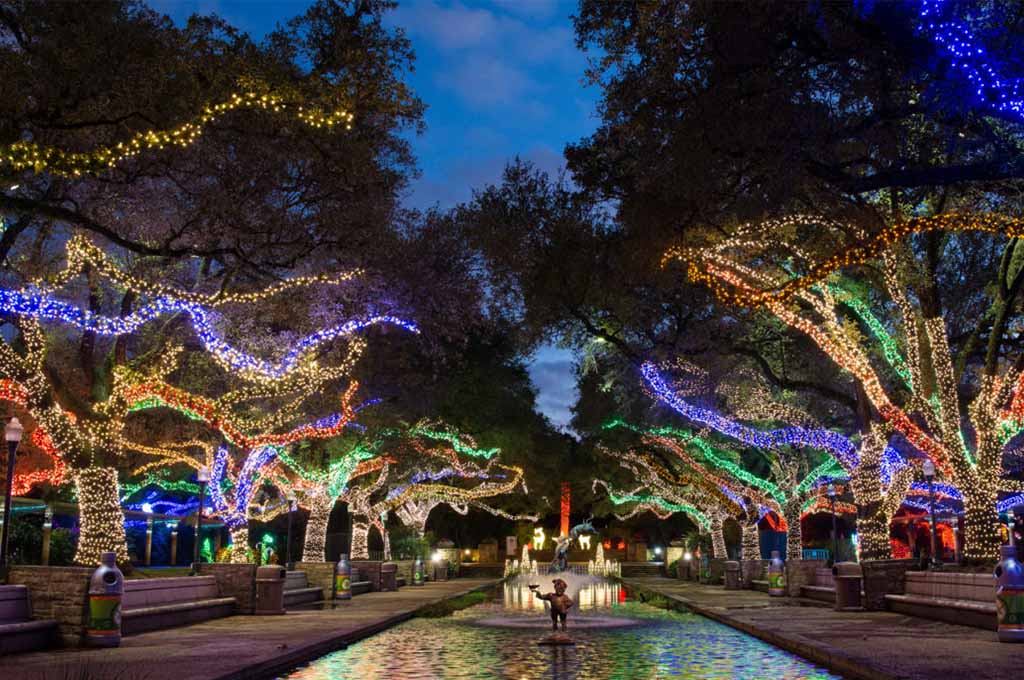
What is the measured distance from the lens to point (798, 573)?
96.0 feet

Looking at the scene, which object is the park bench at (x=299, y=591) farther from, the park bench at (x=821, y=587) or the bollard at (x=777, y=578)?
the park bench at (x=821, y=587)

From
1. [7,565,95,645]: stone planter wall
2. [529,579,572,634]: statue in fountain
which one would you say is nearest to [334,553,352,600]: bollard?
[529,579,572,634]: statue in fountain

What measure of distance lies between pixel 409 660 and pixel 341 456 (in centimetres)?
1977

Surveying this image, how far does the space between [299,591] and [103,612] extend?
1234 cm

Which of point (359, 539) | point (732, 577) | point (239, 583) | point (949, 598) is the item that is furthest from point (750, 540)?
point (239, 583)

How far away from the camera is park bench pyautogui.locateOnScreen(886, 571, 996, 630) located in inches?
649

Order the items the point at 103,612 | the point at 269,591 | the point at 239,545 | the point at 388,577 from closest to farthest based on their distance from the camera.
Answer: the point at 103,612, the point at 269,591, the point at 239,545, the point at 388,577

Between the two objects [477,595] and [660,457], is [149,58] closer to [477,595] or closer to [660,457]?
[477,595]

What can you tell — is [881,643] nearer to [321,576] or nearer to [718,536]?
[321,576]

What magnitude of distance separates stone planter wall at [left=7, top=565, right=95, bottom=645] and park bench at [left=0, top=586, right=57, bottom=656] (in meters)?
0.13

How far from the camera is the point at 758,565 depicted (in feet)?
121

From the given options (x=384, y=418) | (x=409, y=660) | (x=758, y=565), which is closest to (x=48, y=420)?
(x=409, y=660)

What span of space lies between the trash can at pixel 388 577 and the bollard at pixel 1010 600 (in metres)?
25.2

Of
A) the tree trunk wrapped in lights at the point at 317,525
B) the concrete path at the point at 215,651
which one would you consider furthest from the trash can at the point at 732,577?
the concrete path at the point at 215,651
